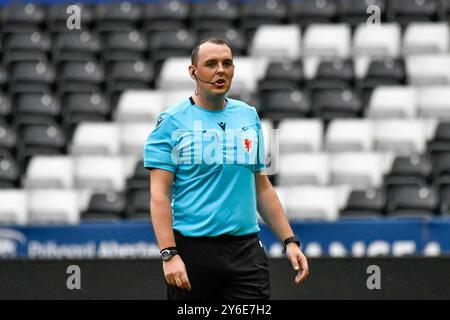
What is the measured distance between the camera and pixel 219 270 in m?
4.80

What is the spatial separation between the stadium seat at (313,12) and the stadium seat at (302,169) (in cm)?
247

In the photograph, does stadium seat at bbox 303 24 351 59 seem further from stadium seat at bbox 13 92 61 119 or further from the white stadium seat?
stadium seat at bbox 13 92 61 119

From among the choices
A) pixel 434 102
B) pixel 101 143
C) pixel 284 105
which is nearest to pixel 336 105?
pixel 284 105

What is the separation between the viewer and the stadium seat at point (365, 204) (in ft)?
32.9

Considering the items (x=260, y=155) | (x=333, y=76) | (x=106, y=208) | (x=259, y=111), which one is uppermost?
(x=333, y=76)

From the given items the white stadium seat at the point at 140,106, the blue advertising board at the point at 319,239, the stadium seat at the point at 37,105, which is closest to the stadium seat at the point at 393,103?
the white stadium seat at the point at 140,106

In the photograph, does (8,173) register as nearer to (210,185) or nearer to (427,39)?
(427,39)

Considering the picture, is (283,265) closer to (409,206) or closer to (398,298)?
(398,298)

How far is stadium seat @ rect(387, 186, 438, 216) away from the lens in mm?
10070

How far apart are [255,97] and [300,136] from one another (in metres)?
0.80

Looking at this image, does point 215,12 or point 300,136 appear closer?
point 300,136

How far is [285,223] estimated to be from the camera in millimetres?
4957

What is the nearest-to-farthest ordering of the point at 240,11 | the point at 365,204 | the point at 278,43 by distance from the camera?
the point at 365,204 < the point at 278,43 < the point at 240,11

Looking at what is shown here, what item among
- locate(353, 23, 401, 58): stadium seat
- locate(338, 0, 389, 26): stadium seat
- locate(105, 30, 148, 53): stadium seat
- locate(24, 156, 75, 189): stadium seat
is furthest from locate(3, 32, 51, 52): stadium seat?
locate(353, 23, 401, 58): stadium seat
